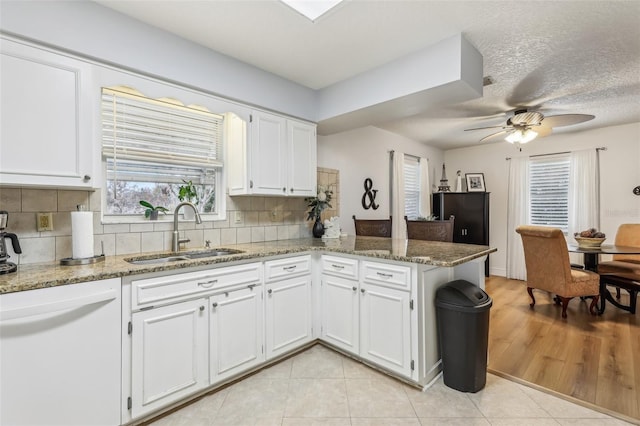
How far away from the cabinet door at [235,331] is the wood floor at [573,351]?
1871 mm

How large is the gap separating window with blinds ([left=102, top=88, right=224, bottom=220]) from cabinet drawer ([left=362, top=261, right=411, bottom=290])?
153 centimetres

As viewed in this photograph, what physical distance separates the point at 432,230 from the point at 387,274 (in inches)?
64.6

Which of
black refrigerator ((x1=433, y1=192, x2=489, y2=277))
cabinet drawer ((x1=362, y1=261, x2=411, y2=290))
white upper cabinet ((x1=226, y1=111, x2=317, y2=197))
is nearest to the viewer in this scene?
cabinet drawer ((x1=362, y1=261, x2=411, y2=290))

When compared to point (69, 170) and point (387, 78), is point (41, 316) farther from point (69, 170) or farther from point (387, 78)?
point (387, 78)

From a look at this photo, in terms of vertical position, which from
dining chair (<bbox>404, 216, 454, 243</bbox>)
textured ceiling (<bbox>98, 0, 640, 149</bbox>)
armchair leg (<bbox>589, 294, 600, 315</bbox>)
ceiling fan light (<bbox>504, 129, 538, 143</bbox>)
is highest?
textured ceiling (<bbox>98, 0, 640, 149</bbox>)

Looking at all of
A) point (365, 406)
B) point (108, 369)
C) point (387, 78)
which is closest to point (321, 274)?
point (365, 406)

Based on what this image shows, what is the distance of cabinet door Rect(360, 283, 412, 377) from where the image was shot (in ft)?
6.77

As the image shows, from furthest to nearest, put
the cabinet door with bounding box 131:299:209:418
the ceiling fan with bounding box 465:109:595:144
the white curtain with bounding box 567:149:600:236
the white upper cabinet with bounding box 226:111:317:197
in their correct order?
1. the white curtain with bounding box 567:149:600:236
2. the ceiling fan with bounding box 465:109:595:144
3. the white upper cabinet with bounding box 226:111:317:197
4. the cabinet door with bounding box 131:299:209:418

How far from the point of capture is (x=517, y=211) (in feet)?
17.4

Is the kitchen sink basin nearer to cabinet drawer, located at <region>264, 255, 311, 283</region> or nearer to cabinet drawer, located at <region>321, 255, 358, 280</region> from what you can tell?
cabinet drawer, located at <region>264, 255, 311, 283</region>

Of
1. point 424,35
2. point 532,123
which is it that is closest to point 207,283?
point 424,35

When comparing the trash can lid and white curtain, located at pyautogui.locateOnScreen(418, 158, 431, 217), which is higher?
white curtain, located at pyautogui.locateOnScreen(418, 158, 431, 217)

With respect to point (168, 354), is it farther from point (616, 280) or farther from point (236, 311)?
point (616, 280)

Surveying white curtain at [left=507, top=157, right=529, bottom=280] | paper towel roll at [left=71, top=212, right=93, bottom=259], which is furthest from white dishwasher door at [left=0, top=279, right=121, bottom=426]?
white curtain at [left=507, top=157, right=529, bottom=280]
